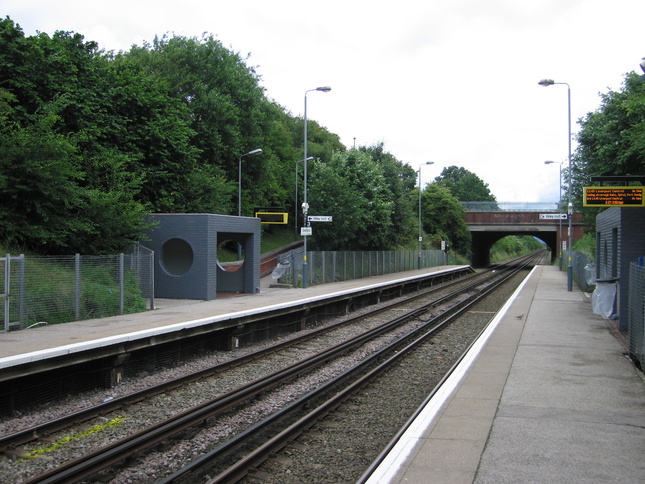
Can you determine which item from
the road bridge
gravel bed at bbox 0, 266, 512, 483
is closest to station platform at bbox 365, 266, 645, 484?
gravel bed at bbox 0, 266, 512, 483

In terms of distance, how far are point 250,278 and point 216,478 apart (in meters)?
16.9

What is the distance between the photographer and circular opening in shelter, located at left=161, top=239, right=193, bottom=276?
68.9 ft

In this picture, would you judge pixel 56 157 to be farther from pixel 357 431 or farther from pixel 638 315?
pixel 638 315

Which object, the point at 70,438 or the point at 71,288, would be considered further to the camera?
the point at 71,288

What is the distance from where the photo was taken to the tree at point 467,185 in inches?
4701

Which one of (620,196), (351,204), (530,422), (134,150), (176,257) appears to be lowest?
(530,422)

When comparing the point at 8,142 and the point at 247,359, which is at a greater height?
the point at 8,142

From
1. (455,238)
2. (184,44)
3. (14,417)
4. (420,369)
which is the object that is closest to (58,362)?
(14,417)

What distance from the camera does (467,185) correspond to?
129875mm

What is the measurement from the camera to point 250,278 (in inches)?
891

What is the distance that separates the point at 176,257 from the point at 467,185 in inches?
4555

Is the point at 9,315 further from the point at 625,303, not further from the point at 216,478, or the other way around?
the point at 625,303

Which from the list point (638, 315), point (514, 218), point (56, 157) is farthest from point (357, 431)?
point (514, 218)

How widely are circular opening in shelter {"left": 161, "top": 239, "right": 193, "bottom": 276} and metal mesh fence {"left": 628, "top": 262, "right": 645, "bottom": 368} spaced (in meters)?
14.5
